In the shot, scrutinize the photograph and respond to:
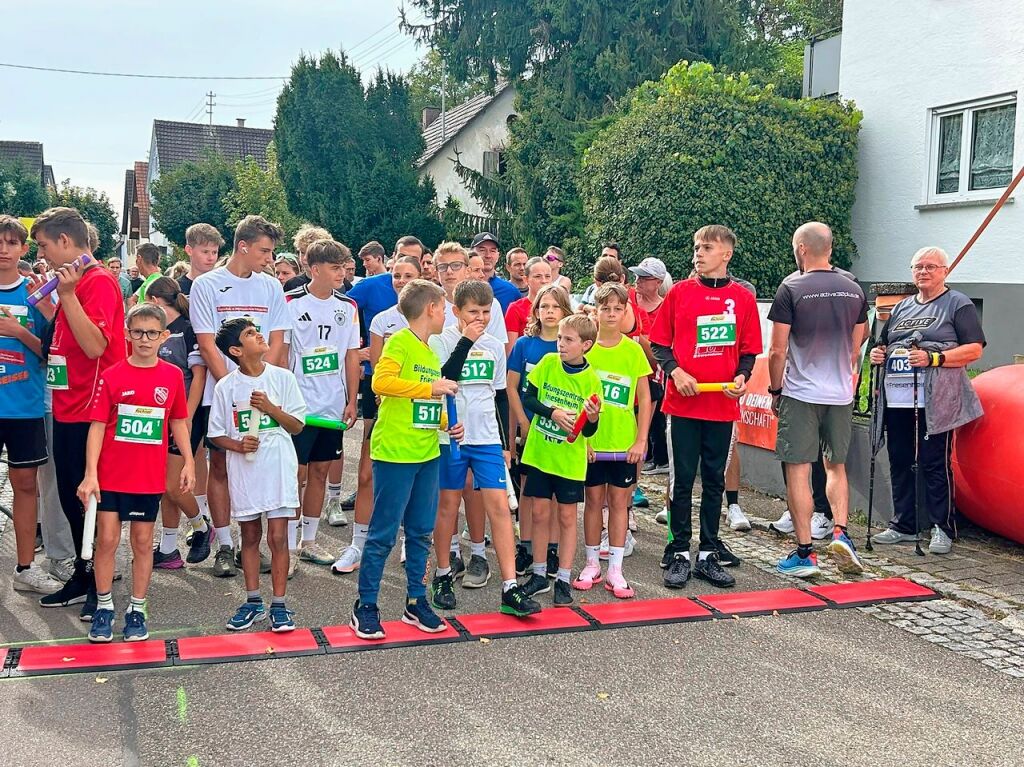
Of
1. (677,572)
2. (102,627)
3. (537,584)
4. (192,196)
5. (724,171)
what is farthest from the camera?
(192,196)

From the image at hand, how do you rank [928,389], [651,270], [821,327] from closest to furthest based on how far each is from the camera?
[821,327] < [928,389] < [651,270]

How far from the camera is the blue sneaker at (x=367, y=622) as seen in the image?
5.27 meters

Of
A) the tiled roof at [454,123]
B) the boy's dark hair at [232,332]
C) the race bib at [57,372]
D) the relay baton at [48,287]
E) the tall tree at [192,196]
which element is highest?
the tiled roof at [454,123]

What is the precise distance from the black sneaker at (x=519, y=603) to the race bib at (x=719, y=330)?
79.6 inches

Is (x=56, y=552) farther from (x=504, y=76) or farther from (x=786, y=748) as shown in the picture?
(x=504, y=76)

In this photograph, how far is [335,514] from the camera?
7.98m

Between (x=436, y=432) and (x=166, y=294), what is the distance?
95.1 inches

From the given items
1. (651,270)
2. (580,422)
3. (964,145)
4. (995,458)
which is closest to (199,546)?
(580,422)

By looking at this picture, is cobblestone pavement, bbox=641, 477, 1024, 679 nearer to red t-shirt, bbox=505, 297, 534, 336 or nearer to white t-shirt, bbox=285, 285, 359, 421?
red t-shirt, bbox=505, 297, 534, 336

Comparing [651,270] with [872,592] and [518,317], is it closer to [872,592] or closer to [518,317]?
[518,317]

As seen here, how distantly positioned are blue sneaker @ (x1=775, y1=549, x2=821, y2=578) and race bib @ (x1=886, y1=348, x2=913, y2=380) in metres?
1.59

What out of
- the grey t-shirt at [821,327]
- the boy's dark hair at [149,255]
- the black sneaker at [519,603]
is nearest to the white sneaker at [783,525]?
the grey t-shirt at [821,327]

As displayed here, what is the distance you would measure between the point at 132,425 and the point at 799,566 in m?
4.13

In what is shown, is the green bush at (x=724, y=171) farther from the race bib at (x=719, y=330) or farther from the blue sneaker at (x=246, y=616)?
the blue sneaker at (x=246, y=616)
